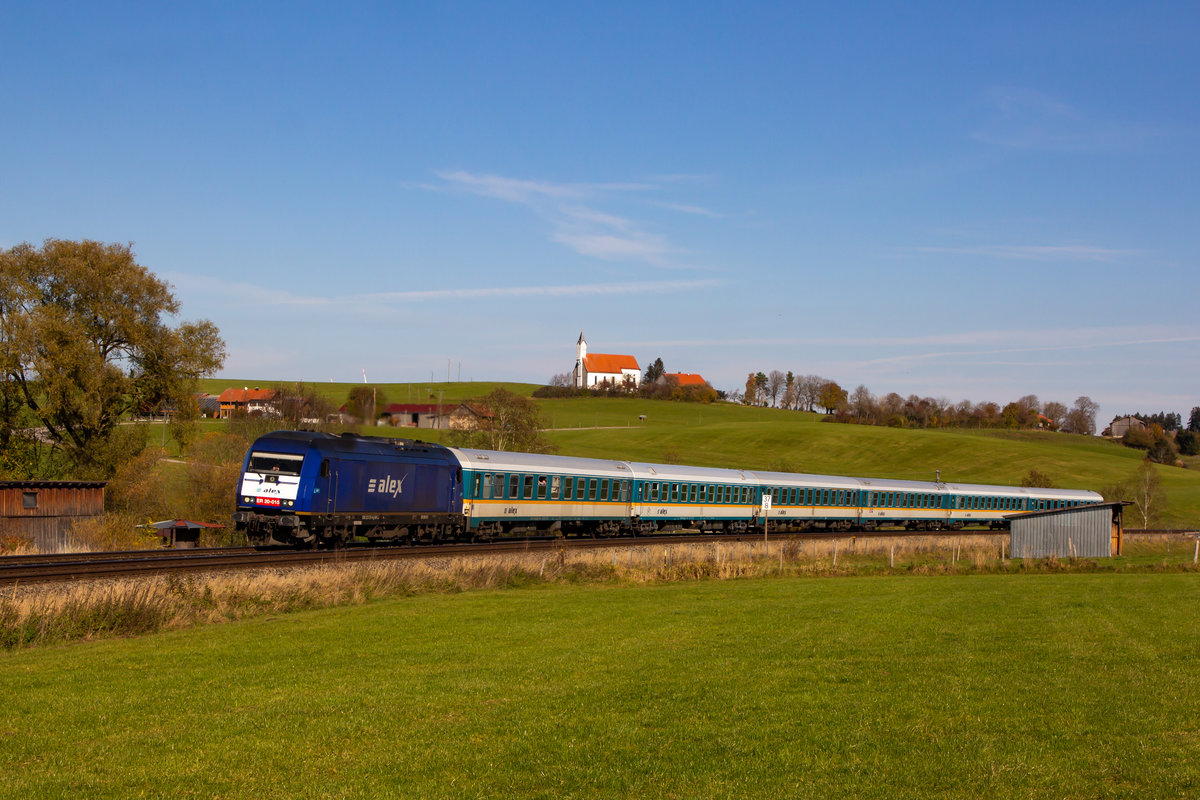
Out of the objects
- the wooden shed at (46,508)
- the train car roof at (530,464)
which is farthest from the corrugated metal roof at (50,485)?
the train car roof at (530,464)

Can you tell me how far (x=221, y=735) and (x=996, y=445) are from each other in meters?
129

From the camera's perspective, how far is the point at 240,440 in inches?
2522

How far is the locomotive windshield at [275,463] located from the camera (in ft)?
95.8

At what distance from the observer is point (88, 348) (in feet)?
161

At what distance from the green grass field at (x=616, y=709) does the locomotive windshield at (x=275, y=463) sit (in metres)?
10.5

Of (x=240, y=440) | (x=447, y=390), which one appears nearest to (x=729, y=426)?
(x=447, y=390)

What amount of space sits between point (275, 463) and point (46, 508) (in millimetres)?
16429

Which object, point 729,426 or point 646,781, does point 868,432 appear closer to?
point 729,426

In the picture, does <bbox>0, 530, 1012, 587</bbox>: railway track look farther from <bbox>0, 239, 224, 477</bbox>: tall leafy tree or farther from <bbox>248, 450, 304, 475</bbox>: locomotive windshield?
<bbox>0, 239, 224, 477</bbox>: tall leafy tree

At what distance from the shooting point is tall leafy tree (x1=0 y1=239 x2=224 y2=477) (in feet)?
158

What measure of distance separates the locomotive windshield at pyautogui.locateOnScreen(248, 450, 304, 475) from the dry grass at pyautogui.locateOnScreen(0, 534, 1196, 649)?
5.52 meters

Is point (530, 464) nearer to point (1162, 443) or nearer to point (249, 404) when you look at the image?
point (249, 404)

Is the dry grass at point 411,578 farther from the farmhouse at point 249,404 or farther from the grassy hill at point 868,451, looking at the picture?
the farmhouse at point 249,404

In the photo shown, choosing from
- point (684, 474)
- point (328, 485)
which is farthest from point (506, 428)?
point (328, 485)
